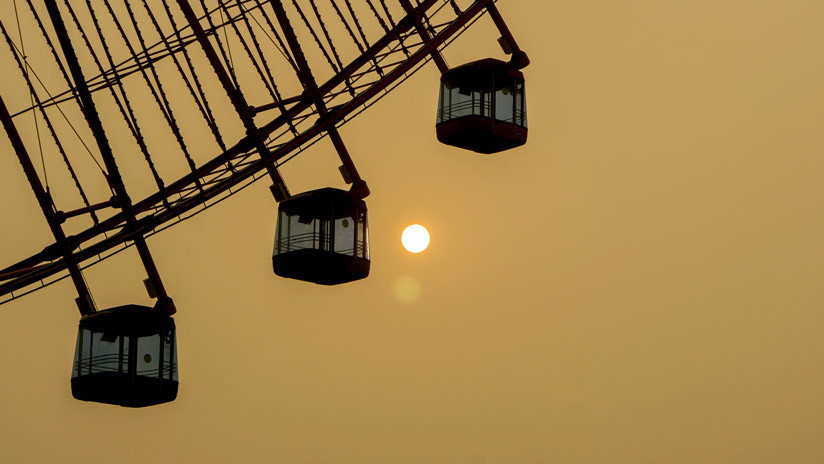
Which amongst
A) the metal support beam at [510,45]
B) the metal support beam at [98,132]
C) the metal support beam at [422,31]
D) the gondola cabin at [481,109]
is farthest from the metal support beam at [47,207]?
the metal support beam at [510,45]

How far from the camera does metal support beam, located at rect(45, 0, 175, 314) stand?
18453 millimetres

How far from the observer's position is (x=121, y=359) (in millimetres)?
17688

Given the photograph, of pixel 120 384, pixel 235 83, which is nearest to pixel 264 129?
pixel 235 83

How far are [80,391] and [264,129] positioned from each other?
19.2ft

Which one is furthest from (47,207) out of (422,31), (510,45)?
(510,45)

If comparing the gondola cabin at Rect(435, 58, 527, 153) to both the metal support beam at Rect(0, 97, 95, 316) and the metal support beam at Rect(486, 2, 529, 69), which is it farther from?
the metal support beam at Rect(0, 97, 95, 316)

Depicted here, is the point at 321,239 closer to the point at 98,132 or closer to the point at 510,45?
the point at 98,132

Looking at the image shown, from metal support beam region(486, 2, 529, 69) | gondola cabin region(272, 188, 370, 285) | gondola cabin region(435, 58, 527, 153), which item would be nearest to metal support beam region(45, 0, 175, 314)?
gondola cabin region(272, 188, 370, 285)

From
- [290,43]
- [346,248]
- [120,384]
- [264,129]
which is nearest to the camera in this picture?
[120,384]

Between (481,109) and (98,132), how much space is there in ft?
18.5

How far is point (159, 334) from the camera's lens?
59.5ft

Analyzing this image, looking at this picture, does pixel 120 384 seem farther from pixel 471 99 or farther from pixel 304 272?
pixel 471 99

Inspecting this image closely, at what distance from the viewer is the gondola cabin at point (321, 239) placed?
735 inches

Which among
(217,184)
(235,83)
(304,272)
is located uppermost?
(235,83)
